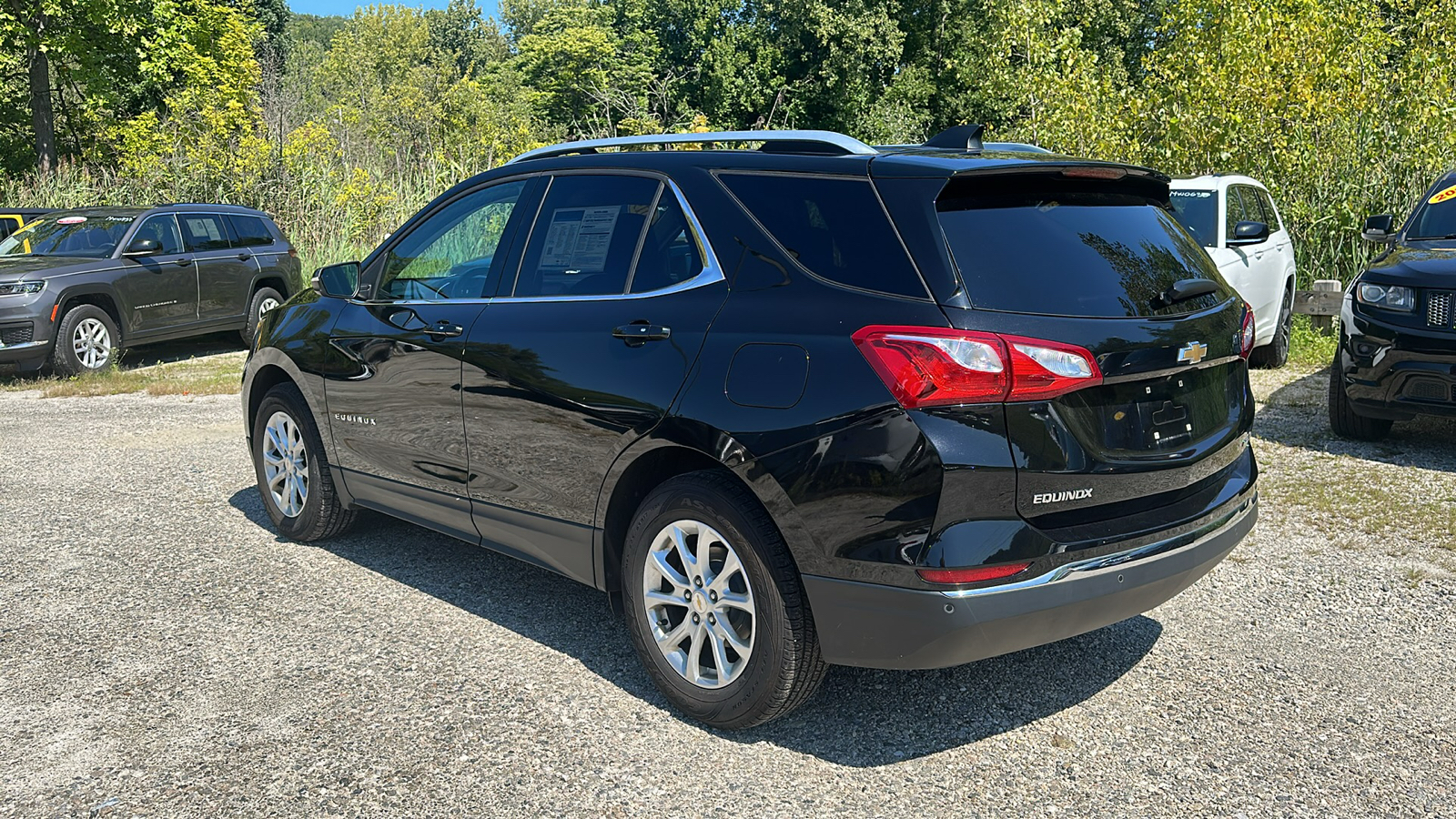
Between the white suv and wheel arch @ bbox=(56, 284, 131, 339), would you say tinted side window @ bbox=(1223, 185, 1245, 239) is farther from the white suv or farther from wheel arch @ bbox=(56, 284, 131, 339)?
wheel arch @ bbox=(56, 284, 131, 339)

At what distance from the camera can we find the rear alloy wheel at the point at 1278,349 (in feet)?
36.0

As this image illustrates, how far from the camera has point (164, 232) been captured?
13625 mm

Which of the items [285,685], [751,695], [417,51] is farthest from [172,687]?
[417,51]

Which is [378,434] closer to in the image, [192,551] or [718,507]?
[192,551]

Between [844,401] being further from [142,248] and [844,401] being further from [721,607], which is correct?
[142,248]

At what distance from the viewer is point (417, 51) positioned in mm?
99000

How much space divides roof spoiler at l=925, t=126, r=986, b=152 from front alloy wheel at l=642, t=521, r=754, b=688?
5.02ft

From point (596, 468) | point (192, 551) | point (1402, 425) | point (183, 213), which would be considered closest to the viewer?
point (596, 468)

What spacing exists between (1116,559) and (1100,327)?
634 mm

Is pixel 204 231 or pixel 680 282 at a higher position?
pixel 204 231

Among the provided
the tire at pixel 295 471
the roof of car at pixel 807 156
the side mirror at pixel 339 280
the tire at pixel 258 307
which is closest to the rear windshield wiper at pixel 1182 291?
the roof of car at pixel 807 156

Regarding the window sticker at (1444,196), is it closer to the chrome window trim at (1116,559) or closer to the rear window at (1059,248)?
the rear window at (1059,248)

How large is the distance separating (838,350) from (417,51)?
10319 cm

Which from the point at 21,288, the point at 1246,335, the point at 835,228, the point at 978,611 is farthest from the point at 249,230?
the point at 978,611
